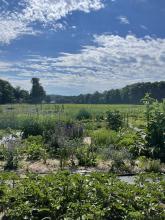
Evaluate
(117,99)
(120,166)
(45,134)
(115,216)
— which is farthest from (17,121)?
(117,99)

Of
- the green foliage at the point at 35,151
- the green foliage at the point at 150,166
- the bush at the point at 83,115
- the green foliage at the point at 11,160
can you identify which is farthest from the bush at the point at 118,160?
the bush at the point at 83,115

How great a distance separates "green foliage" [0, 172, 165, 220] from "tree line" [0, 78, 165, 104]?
4012cm

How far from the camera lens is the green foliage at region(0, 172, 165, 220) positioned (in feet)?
17.8

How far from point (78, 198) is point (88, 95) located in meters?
54.1

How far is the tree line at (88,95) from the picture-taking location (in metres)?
49.7

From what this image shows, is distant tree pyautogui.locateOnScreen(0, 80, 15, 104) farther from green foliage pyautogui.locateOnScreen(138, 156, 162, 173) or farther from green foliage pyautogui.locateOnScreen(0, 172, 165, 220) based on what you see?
green foliage pyautogui.locateOnScreen(0, 172, 165, 220)

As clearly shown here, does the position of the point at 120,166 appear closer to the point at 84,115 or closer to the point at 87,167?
the point at 87,167

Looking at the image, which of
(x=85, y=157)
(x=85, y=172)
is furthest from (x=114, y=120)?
(x=85, y=172)

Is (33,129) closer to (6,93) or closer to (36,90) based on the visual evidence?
(6,93)

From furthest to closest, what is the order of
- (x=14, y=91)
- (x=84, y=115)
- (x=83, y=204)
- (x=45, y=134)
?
(x=14, y=91), (x=84, y=115), (x=45, y=134), (x=83, y=204)

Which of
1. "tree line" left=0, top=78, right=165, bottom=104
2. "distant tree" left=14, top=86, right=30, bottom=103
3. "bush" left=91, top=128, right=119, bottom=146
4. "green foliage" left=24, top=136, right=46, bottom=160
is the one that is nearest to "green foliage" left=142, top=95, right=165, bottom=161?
"bush" left=91, top=128, right=119, bottom=146

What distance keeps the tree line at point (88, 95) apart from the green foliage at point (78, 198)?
40.1 meters

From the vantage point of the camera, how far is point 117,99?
65062mm

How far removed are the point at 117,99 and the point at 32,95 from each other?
15.7 meters
